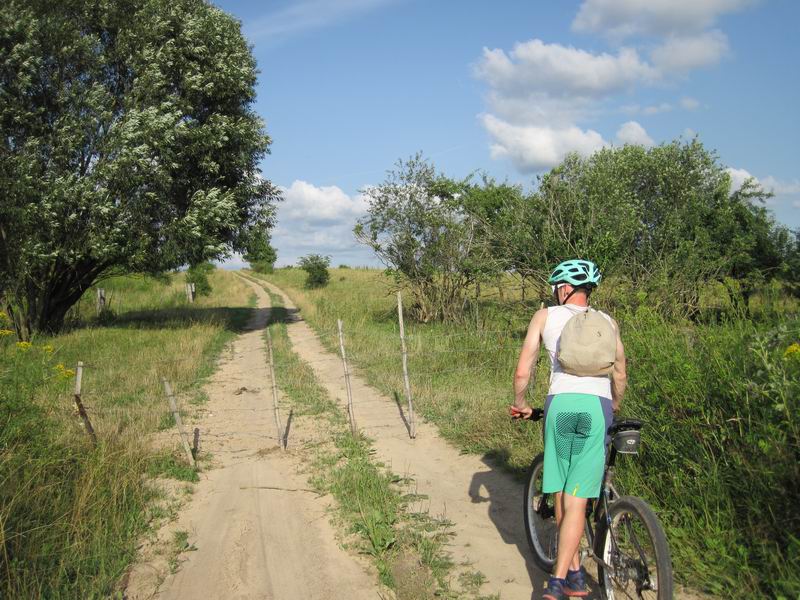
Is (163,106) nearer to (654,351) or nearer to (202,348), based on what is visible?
(202,348)

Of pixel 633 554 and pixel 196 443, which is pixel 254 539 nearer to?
pixel 633 554

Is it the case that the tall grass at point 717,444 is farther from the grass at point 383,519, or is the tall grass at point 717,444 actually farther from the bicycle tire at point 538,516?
the grass at point 383,519

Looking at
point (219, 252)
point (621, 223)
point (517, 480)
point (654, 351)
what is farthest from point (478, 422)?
point (219, 252)

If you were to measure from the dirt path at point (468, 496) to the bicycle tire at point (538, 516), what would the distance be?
5.2 inches

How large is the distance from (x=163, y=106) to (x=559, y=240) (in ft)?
40.4

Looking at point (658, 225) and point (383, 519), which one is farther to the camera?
point (658, 225)

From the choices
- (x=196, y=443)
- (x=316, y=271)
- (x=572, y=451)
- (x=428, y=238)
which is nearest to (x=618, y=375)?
(x=572, y=451)

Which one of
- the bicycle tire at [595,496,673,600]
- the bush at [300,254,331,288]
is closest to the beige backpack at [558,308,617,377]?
the bicycle tire at [595,496,673,600]

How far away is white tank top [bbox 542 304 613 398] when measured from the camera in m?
3.47

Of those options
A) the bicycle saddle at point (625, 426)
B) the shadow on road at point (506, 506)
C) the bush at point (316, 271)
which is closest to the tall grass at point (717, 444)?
the shadow on road at point (506, 506)

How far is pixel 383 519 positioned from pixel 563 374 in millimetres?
2476

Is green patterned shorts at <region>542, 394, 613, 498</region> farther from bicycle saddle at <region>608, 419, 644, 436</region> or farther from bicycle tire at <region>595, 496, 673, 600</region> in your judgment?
bicycle tire at <region>595, 496, 673, 600</region>

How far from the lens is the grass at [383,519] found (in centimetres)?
424

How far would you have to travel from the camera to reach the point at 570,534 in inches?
135
